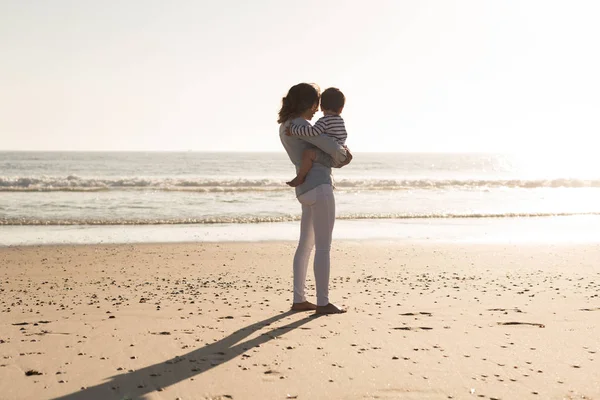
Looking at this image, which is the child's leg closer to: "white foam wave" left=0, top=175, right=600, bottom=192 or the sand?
the sand

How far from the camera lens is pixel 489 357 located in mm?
4344

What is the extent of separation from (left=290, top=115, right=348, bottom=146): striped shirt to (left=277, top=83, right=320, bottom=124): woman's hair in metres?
0.17

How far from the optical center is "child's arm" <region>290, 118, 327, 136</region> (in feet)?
17.9

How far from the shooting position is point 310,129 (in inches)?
214

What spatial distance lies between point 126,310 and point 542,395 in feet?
12.5

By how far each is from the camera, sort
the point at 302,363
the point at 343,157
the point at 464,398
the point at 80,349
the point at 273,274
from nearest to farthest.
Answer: the point at 464,398, the point at 302,363, the point at 80,349, the point at 343,157, the point at 273,274

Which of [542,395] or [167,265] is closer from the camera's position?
[542,395]

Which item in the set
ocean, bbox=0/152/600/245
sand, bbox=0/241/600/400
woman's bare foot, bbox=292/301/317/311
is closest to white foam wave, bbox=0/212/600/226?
ocean, bbox=0/152/600/245

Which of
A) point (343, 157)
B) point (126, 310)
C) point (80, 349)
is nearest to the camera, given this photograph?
point (80, 349)

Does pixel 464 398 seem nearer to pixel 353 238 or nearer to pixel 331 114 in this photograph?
pixel 331 114

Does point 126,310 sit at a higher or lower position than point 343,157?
lower

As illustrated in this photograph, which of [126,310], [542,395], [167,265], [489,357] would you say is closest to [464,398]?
[542,395]

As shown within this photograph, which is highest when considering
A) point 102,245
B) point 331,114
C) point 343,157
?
point 331,114

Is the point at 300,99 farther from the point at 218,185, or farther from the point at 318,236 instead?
the point at 218,185
